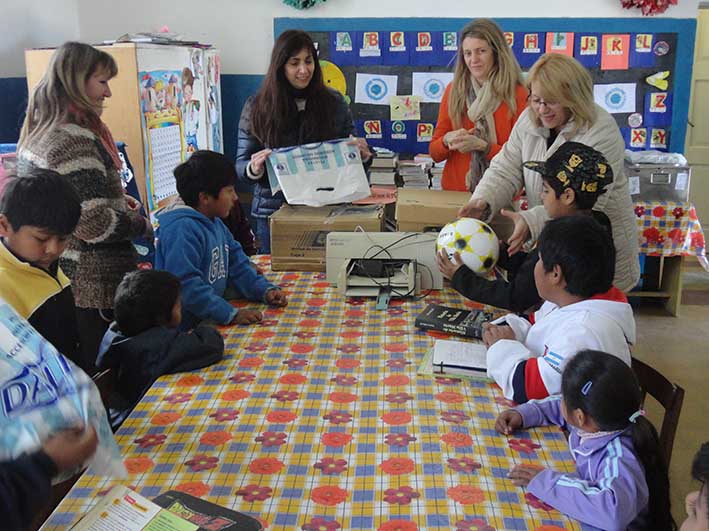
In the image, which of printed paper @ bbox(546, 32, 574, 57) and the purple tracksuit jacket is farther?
printed paper @ bbox(546, 32, 574, 57)

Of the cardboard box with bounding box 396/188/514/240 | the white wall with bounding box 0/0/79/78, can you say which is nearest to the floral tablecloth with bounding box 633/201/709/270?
the cardboard box with bounding box 396/188/514/240

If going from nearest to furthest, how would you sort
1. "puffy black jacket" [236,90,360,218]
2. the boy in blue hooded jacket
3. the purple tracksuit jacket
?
the purple tracksuit jacket → the boy in blue hooded jacket → "puffy black jacket" [236,90,360,218]

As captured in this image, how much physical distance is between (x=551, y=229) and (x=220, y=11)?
147 inches

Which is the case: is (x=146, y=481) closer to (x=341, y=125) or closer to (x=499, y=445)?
(x=499, y=445)

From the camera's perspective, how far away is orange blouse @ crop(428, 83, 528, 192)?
2.97 meters

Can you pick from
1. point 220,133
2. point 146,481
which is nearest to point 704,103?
point 220,133

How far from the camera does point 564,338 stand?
1.56m

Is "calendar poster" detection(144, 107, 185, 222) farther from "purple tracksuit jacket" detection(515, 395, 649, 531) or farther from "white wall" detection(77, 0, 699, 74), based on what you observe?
"purple tracksuit jacket" detection(515, 395, 649, 531)

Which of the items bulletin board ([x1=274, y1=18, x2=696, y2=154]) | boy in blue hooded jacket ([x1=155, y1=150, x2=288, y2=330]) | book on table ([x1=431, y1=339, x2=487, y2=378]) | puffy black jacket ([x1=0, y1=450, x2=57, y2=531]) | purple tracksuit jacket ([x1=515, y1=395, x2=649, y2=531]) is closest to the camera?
puffy black jacket ([x1=0, y1=450, x2=57, y2=531])

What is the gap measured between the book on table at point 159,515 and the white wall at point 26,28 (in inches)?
127

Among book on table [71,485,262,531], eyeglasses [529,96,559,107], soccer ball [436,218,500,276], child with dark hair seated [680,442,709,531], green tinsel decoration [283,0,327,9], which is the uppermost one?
green tinsel decoration [283,0,327,9]

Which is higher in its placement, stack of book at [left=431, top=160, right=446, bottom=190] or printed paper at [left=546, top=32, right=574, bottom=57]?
printed paper at [left=546, top=32, right=574, bottom=57]

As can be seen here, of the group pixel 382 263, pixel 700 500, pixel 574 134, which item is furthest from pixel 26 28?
pixel 700 500

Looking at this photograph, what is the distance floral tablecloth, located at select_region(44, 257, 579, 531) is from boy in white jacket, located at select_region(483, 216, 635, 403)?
0.08m
